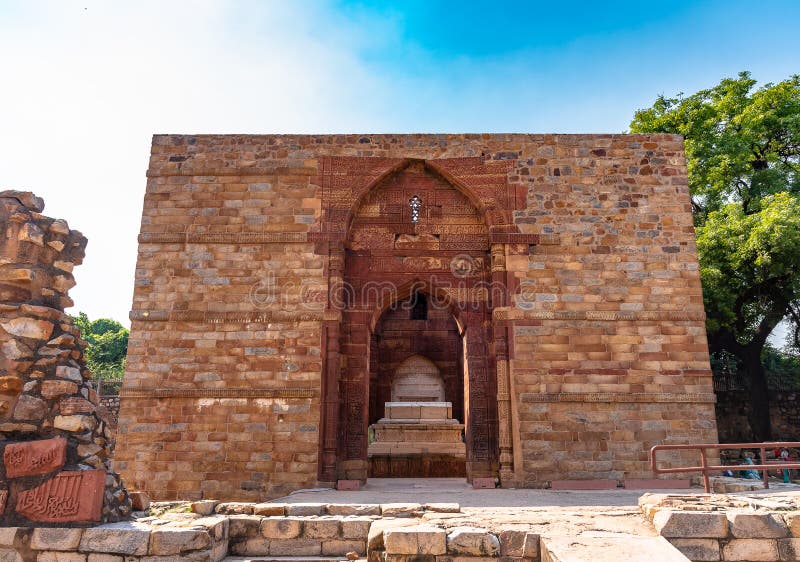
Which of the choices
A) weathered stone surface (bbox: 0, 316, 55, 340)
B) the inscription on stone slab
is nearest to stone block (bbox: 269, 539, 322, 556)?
the inscription on stone slab

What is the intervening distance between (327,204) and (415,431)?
16.2ft

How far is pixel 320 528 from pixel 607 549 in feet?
7.73

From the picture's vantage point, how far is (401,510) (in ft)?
17.5

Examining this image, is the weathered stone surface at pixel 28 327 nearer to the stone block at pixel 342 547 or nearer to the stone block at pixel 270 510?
the stone block at pixel 270 510

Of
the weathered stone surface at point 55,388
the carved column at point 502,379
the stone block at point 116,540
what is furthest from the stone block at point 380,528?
the carved column at point 502,379

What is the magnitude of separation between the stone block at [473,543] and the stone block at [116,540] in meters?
2.26

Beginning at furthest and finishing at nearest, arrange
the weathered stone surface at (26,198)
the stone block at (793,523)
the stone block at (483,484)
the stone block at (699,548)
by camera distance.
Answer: the stone block at (483,484) → the weathered stone surface at (26,198) → the stone block at (793,523) → the stone block at (699,548)

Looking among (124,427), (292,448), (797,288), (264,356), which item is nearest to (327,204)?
(264,356)

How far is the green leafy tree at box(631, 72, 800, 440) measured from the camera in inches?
512

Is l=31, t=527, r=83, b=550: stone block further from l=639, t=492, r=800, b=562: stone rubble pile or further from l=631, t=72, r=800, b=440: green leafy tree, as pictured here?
l=631, t=72, r=800, b=440: green leafy tree

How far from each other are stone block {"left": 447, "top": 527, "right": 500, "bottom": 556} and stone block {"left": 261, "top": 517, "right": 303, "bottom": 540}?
1352 mm

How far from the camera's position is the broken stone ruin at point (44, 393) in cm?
461

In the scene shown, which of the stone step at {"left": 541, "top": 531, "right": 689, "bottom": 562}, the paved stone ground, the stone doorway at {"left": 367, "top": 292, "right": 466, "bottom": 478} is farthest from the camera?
the stone doorway at {"left": 367, "top": 292, "right": 466, "bottom": 478}

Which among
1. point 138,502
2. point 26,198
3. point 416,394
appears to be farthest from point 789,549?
point 416,394
